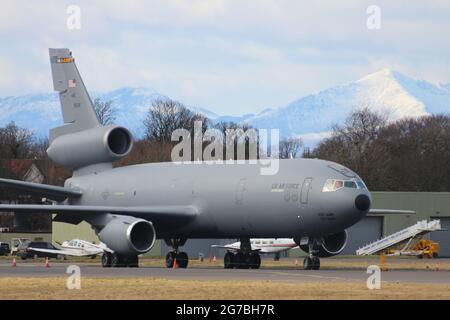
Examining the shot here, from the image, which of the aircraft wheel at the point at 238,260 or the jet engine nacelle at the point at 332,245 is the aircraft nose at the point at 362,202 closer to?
the jet engine nacelle at the point at 332,245

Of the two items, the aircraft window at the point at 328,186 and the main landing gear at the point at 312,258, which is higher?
the aircraft window at the point at 328,186

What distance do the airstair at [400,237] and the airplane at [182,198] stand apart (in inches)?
1111

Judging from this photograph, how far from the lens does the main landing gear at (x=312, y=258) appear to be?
48.7 meters

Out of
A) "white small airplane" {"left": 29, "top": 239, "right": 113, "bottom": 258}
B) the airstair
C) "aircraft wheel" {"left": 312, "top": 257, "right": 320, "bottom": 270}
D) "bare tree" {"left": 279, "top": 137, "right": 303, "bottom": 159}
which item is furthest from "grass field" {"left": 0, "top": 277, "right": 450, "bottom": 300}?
"bare tree" {"left": 279, "top": 137, "right": 303, "bottom": 159}

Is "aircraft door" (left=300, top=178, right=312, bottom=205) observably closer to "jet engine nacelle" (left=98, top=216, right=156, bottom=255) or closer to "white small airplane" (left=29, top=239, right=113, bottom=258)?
"jet engine nacelle" (left=98, top=216, right=156, bottom=255)

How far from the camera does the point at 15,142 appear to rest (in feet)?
463

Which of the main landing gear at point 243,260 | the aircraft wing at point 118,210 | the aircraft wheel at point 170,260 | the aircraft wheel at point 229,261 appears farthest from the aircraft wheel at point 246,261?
the aircraft wheel at point 170,260

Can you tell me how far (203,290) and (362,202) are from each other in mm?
16529

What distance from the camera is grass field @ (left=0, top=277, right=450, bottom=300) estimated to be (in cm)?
2950

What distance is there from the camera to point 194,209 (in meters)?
52.1

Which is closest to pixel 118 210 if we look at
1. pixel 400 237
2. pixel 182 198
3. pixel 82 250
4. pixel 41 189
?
pixel 182 198

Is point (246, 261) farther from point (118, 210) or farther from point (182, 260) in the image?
point (118, 210)
